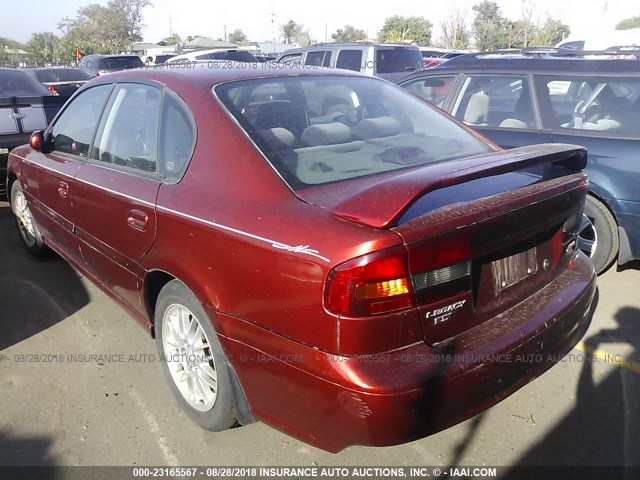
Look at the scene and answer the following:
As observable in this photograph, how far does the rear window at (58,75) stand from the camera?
46.5ft

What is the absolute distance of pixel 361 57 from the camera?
11.4 metres

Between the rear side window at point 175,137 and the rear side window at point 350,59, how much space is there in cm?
920

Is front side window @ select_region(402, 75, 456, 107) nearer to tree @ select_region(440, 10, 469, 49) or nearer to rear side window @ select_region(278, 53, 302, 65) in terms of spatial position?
rear side window @ select_region(278, 53, 302, 65)

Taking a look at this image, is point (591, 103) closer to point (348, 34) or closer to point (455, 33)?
point (455, 33)

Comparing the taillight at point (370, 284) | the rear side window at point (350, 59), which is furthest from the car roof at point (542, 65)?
the rear side window at point (350, 59)

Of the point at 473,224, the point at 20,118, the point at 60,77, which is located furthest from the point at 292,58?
the point at 473,224

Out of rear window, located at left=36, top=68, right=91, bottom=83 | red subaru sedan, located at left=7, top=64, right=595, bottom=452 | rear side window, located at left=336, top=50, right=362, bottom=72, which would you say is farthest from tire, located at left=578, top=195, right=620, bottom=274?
rear window, located at left=36, top=68, right=91, bottom=83

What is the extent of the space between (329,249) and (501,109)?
351 centimetres

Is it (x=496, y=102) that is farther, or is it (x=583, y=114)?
(x=496, y=102)

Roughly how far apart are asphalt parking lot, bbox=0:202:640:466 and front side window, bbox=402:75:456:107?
245 cm

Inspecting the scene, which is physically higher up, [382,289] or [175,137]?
[175,137]

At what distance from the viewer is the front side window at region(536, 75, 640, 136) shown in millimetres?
4203

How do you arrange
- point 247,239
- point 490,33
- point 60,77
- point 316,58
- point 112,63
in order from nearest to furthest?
point 247,239 → point 316,58 → point 60,77 → point 112,63 → point 490,33

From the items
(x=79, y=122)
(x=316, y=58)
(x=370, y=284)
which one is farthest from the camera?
(x=316, y=58)
